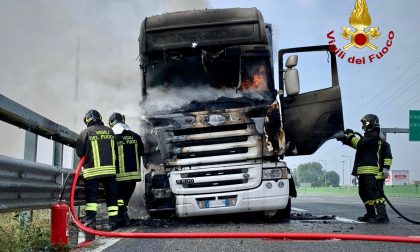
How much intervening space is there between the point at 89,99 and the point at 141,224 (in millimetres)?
7696

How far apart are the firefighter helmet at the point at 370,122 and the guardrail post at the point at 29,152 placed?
5.35 metres

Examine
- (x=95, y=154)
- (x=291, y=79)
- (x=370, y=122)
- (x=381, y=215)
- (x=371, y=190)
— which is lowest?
(x=381, y=215)

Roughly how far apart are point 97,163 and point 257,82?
8.94 feet

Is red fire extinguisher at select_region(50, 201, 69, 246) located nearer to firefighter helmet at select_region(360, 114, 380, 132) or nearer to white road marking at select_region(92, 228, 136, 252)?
white road marking at select_region(92, 228, 136, 252)

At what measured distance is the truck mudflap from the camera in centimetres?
763

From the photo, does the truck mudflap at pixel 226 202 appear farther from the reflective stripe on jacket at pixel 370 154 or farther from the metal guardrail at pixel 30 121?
the reflective stripe on jacket at pixel 370 154

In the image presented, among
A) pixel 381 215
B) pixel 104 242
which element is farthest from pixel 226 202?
pixel 381 215

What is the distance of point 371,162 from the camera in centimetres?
874

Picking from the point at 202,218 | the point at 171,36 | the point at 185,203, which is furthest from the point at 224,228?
the point at 171,36

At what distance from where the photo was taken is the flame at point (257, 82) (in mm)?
8188

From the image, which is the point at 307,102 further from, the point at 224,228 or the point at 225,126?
the point at 224,228

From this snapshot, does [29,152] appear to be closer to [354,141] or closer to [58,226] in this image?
[58,226]

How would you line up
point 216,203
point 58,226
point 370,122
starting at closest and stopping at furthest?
point 58,226
point 216,203
point 370,122

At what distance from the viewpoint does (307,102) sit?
8055 millimetres
